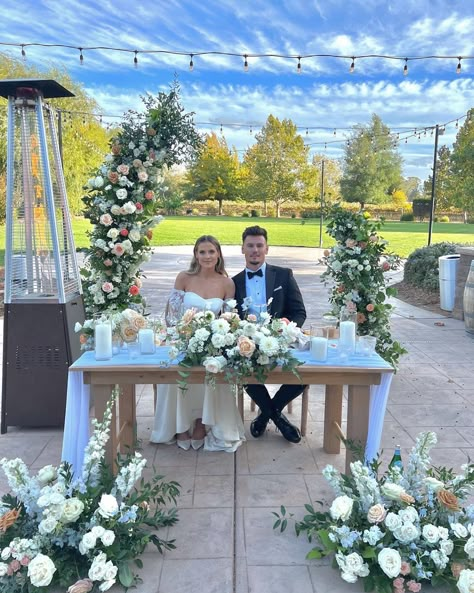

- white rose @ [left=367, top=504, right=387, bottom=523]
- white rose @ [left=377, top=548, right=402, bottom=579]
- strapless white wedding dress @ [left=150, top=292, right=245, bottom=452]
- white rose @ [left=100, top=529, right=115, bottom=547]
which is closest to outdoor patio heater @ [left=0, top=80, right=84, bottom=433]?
strapless white wedding dress @ [left=150, top=292, right=245, bottom=452]

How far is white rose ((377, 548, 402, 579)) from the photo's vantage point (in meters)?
2.07

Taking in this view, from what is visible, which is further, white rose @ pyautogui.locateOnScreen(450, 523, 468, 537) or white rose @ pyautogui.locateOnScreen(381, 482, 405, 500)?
white rose @ pyautogui.locateOnScreen(381, 482, 405, 500)

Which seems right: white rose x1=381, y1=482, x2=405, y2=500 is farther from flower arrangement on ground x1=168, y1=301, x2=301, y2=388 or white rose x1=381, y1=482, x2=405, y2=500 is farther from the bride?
the bride

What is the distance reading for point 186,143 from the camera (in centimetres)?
412

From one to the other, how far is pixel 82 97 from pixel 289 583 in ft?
67.8

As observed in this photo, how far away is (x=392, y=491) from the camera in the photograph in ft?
7.51

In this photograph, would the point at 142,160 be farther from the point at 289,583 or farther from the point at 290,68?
the point at 290,68

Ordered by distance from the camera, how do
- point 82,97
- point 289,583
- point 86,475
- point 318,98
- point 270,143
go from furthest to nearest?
1. point 270,143
2. point 318,98
3. point 82,97
4. point 86,475
5. point 289,583

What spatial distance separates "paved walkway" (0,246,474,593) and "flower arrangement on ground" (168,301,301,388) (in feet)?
2.71

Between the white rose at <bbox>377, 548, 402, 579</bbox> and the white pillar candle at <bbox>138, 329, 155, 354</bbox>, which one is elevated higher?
the white pillar candle at <bbox>138, 329, 155, 354</bbox>

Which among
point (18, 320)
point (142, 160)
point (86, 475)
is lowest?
point (86, 475)

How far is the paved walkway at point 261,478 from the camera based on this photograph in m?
2.26

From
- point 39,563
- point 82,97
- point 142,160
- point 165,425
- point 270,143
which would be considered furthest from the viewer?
point 270,143

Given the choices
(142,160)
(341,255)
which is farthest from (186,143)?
(341,255)
